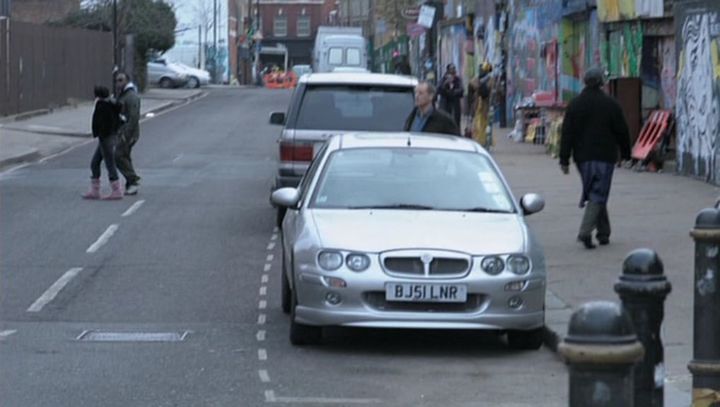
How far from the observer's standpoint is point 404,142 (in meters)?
12.4

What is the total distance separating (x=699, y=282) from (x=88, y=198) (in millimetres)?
14869

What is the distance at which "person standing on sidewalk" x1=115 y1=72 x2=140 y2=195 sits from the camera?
22.0 metres

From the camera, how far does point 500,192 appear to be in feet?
38.8

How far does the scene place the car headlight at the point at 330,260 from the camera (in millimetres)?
10633

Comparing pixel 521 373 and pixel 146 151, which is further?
pixel 146 151

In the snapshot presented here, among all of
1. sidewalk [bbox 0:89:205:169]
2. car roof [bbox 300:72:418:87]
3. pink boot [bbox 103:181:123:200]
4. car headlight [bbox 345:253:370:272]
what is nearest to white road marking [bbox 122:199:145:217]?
pink boot [bbox 103:181:123:200]

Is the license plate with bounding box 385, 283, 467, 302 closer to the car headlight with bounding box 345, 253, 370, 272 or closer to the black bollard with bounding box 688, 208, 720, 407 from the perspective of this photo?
the car headlight with bounding box 345, 253, 370, 272

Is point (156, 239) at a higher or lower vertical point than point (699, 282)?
lower

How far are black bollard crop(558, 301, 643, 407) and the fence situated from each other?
120ft

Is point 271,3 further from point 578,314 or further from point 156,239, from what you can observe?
point 578,314

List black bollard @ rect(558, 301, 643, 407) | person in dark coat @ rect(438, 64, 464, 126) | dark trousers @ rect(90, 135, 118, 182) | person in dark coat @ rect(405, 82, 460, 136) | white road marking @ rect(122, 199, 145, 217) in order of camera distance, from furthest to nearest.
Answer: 1. person in dark coat @ rect(438, 64, 464, 126)
2. dark trousers @ rect(90, 135, 118, 182)
3. white road marking @ rect(122, 199, 145, 217)
4. person in dark coat @ rect(405, 82, 460, 136)
5. black bollard @ rect(558, 301, 643, 407)

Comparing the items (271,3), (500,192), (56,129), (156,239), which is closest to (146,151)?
(56,129)

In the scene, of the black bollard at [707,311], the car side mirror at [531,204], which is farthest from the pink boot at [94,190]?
the black bollard at [707,311]

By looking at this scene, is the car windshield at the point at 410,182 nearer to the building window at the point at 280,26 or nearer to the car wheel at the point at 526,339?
the car wheel at the point at 526,339
